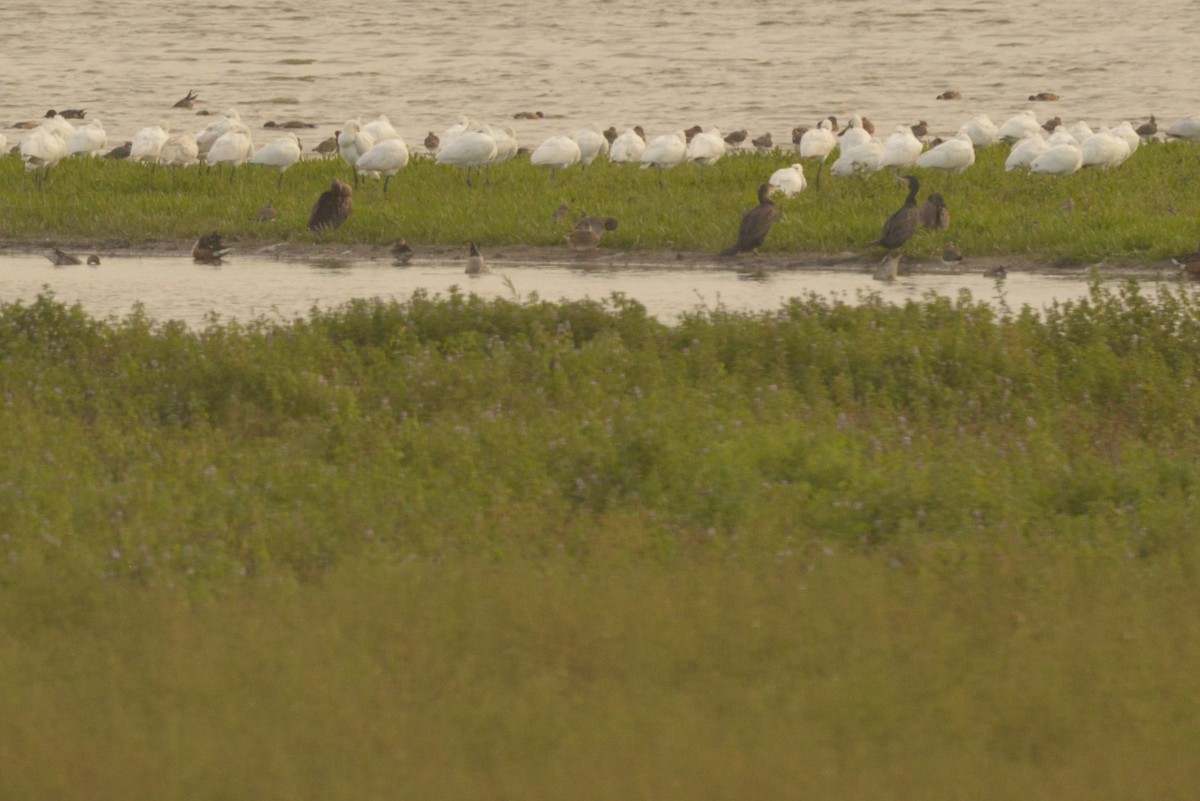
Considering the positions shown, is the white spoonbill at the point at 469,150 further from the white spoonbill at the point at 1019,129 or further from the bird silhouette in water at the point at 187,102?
the bird silhouette in water at the point at 187,102

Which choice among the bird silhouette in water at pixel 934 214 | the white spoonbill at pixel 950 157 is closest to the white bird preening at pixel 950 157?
the white spoonbill at pixel 950 157

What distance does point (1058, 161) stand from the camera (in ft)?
61.2

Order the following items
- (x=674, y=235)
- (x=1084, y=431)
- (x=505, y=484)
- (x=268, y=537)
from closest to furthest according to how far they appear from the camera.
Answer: (x=268, y=537) < (x=505, y=484) < (x=1084, y=431) < (x=674, y=235)

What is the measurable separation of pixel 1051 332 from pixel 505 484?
13.8 ft

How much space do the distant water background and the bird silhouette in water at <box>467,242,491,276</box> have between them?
13.6m

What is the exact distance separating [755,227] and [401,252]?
3.36m

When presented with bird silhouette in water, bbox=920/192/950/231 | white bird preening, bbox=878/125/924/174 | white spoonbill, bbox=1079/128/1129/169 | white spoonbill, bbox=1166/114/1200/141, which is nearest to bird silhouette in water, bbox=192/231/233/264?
bird silhouette in water, bbox=920/192/950/231

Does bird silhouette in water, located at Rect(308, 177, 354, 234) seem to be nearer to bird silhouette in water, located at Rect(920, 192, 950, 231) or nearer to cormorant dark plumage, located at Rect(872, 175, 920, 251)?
cormorant dark plumage, located at Rect(872, 175, 920, 251)

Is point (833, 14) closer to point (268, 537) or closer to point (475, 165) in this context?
point (475, 165)

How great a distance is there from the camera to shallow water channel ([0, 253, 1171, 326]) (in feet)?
47.2

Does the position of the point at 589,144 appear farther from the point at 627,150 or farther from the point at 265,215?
the point at 265,215

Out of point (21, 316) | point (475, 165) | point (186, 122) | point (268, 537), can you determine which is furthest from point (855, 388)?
point (186, 122)

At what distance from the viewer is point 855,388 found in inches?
400

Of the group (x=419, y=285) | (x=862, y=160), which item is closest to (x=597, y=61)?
(x=862, y=160)
